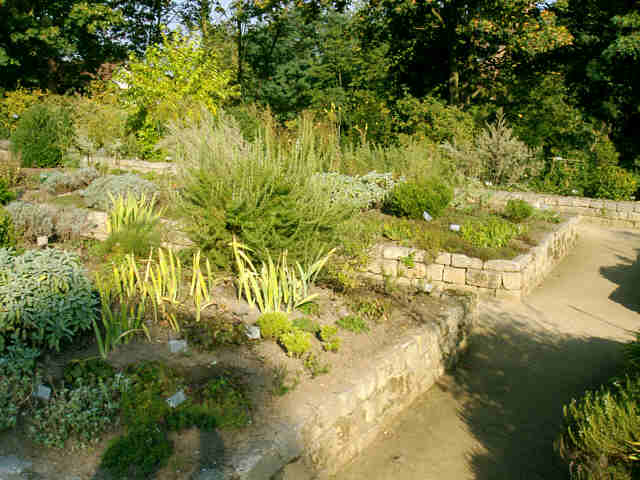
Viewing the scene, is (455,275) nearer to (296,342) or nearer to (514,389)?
(514,389)

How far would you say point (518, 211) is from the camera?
24.0 feet

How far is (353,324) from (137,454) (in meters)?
1.89

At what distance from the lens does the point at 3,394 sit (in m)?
2.32

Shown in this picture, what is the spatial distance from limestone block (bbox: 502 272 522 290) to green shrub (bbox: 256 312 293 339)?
3.23 m

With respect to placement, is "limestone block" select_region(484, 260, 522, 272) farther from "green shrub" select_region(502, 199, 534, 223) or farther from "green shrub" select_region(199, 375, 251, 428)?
"green shrub" select_region(199, 375, 251, 428)

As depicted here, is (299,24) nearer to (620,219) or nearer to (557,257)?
(620,219)

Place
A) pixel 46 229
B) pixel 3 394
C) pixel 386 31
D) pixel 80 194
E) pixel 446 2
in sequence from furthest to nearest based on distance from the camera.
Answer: pixel 386 31
pixel 446 2
pixel 80 194
pixel 46 229
pixel 3 394

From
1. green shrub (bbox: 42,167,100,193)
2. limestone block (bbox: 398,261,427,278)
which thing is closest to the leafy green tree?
green shrub (bbox: 42,167,100,193)

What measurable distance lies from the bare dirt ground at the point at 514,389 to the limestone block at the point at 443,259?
712 mm

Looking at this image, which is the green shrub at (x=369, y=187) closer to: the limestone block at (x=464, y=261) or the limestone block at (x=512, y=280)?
the limestone block at (x=464, y=261)

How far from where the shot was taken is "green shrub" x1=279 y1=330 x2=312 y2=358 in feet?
10.2

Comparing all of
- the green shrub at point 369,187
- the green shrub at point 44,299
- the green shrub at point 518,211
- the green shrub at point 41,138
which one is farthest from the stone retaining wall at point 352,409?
the green shrub at point 41,138

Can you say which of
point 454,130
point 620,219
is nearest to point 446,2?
point 454,130

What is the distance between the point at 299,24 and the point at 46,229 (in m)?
19.7
